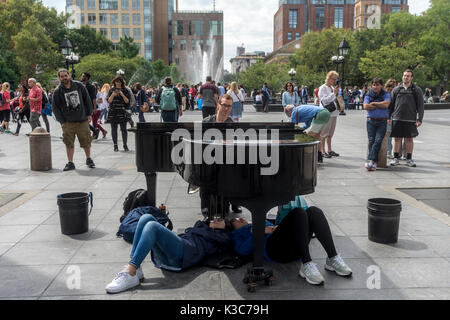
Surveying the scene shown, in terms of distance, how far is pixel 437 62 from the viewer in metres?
55.8

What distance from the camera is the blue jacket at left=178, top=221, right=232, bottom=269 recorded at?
444 cm

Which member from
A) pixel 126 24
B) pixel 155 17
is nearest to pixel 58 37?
pixel 126 24

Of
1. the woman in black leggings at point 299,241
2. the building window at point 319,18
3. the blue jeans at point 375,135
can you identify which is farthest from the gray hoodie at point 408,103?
the building window at point 319,18

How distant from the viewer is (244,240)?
4625 mm

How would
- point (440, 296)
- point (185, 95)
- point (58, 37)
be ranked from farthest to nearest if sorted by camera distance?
point (58, 37) → point (185, 95) → point (440, 296)

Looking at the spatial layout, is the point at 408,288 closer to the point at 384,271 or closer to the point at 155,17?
the point at 384,271

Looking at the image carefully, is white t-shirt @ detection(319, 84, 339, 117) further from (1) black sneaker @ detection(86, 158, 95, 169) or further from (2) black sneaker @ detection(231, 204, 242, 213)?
(1) black sneaker @ detection(86, 158, 95, 169)

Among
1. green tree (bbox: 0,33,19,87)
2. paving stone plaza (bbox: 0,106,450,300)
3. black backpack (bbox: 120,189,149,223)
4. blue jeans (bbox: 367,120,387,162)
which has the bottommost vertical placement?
paving stone plaza (bbox: 0,106,450,300)

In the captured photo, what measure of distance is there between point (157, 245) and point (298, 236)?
4.42ft

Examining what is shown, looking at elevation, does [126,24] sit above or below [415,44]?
above

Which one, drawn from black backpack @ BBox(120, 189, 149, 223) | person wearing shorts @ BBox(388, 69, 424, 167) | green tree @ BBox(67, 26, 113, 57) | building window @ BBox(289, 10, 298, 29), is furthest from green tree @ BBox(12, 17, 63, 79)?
building window @ BBox(289, 10, 298, 29)

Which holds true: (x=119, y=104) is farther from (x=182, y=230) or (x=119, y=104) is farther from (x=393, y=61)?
(x=393, y=61)

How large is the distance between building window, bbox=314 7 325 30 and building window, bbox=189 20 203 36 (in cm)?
3572
